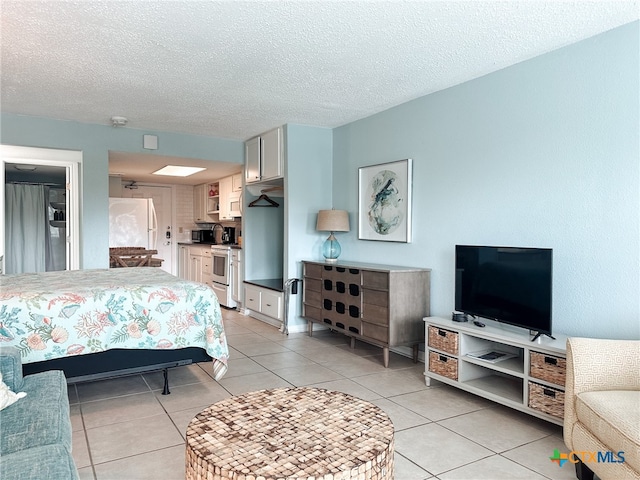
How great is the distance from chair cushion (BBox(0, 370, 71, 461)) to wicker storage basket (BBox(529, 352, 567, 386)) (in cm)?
234

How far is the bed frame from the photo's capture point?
281 centimetres

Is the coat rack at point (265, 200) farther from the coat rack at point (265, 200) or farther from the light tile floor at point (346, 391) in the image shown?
the light tile floor at point (346, 391)

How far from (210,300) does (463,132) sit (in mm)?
2334

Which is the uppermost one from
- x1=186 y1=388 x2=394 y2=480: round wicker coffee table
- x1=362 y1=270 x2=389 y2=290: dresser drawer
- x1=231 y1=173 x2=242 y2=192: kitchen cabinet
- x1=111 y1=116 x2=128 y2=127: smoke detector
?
x1=111 y1=116 x2=128 y2=127: smoke detector

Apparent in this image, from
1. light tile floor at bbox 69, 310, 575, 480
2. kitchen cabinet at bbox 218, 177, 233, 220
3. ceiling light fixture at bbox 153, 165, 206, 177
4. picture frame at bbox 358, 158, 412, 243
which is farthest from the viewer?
kitchen cabinet at bbox 218, 177, 233, 220

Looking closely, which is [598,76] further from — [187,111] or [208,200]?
[208,200]

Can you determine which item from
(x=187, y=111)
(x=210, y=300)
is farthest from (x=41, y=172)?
(x=210, y=300)

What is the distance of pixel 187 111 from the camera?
178 inches

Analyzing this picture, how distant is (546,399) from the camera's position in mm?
2580

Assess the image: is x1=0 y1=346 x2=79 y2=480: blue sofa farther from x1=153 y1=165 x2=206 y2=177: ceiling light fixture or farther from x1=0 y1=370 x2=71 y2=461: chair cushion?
x1=153 y1=165 x2=206 y2=177: ceiling light fixture

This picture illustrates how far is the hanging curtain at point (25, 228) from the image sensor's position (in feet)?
16.2

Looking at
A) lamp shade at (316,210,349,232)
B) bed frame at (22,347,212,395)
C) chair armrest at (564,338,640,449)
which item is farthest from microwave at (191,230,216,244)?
chair armrest at (564,338,640,449)

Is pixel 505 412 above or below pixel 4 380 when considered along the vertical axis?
below

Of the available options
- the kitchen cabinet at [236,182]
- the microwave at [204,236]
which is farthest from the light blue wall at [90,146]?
the microwave at [204,236]
